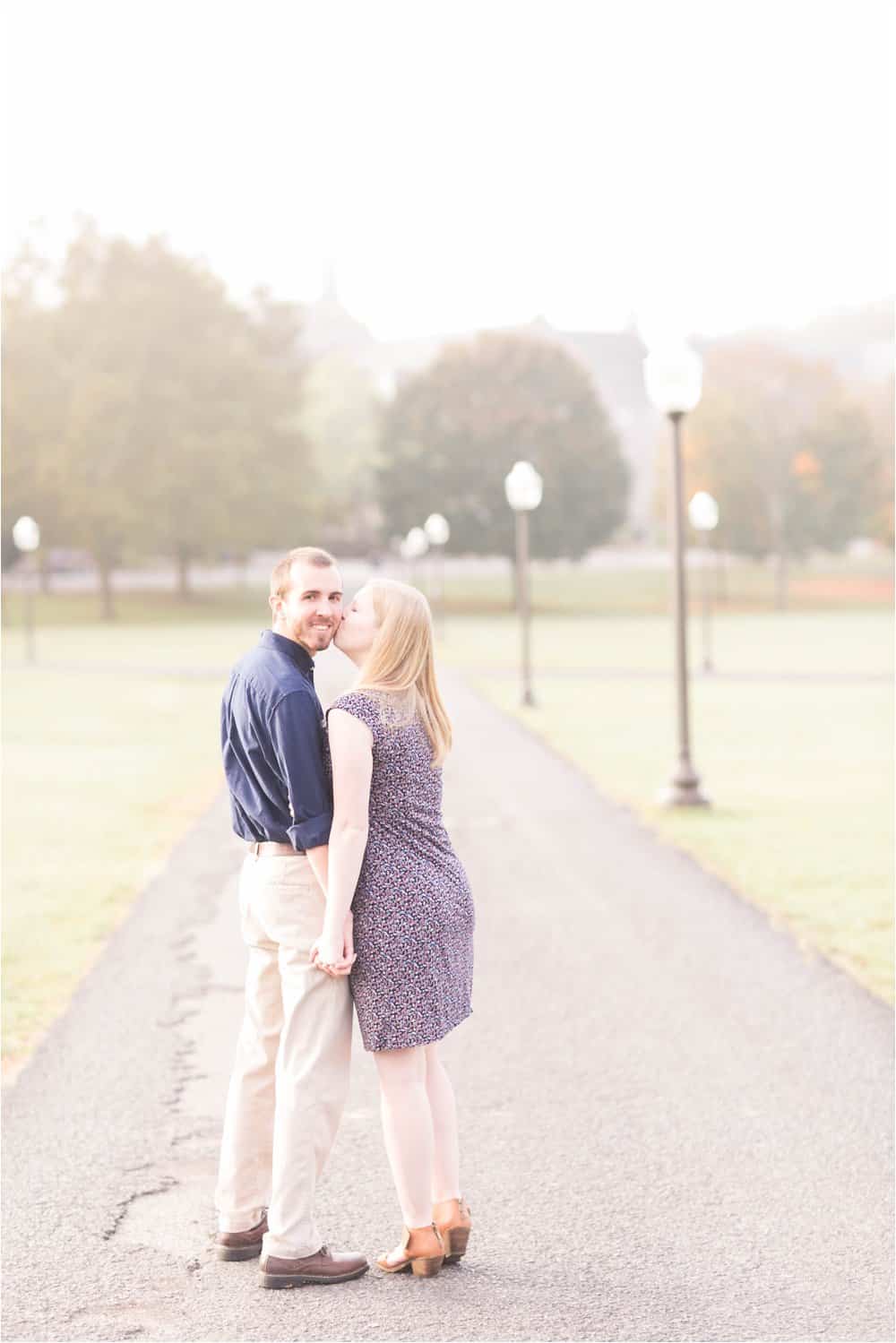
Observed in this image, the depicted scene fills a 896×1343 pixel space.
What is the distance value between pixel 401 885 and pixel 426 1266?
97 cm

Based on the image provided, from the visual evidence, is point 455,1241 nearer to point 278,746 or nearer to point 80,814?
point 278,746

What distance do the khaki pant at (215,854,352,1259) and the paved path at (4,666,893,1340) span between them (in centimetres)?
18

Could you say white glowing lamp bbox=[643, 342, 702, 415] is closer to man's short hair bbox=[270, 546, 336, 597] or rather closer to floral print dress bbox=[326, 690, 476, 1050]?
man's short hair bbox=[270, 546, 336, 597]

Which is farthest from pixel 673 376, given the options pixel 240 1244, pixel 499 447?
pixel 499 447

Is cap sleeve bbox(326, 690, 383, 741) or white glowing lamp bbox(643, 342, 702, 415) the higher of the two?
white glowing lamp bbox(643, 342, 702, 415)

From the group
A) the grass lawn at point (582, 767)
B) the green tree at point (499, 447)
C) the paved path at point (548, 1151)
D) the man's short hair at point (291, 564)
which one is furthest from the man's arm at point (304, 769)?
the green tree at point (499, 447)

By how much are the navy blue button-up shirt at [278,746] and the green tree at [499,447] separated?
59.9m

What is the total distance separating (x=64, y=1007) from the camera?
253 inches

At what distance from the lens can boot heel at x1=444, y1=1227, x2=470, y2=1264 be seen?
3844 mm

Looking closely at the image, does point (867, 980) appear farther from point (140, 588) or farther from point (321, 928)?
point (140, 588)

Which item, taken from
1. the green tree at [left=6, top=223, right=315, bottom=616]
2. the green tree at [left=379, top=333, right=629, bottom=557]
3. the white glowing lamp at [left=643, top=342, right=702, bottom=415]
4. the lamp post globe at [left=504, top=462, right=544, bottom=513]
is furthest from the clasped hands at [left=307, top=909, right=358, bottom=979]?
the green tree at [left=379, top=333, right=629, bottom=557]

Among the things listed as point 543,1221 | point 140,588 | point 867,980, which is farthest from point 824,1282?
point 140,588

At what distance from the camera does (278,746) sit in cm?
361

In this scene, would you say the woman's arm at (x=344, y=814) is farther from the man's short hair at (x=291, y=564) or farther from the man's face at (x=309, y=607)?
the man's short hair at (x=291, y=564)
